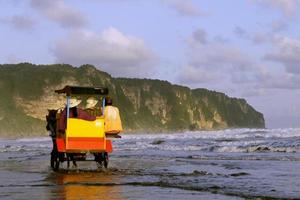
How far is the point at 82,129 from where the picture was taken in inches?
643

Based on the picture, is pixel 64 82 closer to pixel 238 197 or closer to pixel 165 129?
pixel 165 129

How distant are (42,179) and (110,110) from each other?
399 cm

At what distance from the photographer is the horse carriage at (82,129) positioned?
16.3m

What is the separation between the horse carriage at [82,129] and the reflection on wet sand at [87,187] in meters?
1.31

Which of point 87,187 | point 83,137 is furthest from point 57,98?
point 87,187

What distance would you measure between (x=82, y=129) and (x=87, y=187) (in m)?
4.93

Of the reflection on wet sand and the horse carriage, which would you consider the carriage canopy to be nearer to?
the horse carriage

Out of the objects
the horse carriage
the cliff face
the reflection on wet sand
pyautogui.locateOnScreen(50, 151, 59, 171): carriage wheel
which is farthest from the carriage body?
the cliff face

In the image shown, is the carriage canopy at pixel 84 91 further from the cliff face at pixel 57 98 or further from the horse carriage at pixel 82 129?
the cliff face at pixel 57 98

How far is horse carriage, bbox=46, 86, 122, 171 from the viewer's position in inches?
640

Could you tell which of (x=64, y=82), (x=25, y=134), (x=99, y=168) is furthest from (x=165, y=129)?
(x=99, y=168)

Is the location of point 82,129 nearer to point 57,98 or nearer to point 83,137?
point 83,137

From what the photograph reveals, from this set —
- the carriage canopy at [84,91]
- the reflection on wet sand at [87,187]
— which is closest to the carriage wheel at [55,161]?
the reflection on wet sand at [87,187]

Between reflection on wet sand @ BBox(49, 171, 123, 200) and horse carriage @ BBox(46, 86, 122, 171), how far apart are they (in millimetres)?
1314
